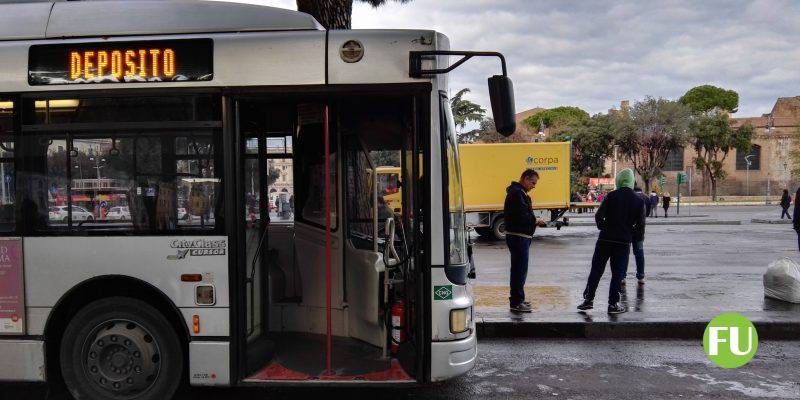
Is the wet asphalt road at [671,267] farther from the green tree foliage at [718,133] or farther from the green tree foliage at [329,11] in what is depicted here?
the green tree foliage at [718,133]

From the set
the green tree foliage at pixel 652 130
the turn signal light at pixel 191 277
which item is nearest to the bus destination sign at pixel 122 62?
the turn signal light at pixel 191 277

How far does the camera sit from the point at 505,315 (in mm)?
7105

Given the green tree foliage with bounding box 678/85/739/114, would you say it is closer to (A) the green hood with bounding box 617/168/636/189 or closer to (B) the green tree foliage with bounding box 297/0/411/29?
(A) the green hood with bounding box 617/168/636/189

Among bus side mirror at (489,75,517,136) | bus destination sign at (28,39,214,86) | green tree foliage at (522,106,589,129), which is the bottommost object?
bus side mirror at (489,75,517,136)

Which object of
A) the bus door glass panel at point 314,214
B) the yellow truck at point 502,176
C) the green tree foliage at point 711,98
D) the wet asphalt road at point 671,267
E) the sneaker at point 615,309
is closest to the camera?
the bus door glass panel at point 314,214

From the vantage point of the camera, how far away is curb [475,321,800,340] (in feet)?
21.9

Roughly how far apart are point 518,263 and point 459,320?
10.4 feet

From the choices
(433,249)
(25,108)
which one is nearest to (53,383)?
(25,108)

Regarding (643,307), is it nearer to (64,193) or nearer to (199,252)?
(199,252)

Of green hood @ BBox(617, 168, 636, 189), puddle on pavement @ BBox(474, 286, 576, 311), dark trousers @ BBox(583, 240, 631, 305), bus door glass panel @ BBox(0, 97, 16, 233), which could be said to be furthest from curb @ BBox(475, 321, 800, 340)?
bus door glass panel @ BBox(0, 97, 16, 233)

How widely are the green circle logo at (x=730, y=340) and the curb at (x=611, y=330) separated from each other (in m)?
0.13

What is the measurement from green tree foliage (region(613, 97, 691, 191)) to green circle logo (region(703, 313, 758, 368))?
135 feet

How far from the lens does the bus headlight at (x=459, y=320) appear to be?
4266 millimetres

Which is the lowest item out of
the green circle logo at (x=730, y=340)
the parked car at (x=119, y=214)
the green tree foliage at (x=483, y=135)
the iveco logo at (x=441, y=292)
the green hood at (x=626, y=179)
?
the green circle logo at (x=730, y=340)
